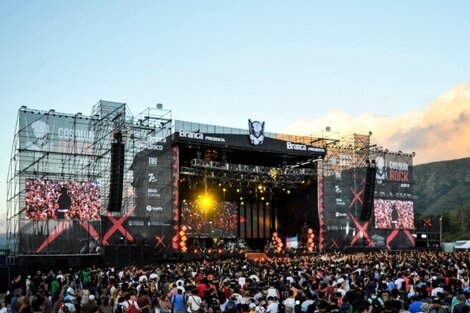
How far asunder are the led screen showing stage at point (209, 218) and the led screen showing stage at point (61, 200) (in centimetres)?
1175

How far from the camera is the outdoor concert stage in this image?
107 feet

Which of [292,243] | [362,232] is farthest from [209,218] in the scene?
[362,232]

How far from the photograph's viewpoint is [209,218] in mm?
46156

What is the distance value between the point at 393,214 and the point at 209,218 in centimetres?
1543

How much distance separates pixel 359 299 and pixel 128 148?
1076 inches

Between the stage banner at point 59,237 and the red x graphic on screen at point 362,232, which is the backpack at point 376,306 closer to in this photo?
the stage banner at point 59,237

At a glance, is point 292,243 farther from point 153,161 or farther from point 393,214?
point 153,161

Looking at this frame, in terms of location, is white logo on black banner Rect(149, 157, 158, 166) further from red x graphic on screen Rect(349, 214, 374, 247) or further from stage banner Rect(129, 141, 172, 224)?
red x graphic on screen Rect(349, 214, 374, 247)

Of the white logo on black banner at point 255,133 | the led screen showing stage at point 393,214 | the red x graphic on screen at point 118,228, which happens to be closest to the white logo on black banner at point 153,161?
the red x graphic on screen at point 118,228

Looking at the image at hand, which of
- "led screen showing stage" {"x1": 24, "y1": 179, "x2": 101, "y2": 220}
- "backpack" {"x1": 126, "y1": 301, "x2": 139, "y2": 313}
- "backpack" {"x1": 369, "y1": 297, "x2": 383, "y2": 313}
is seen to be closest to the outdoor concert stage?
"led screen showing stage" {"x1": 24, "y1": 179, "x2": 101, "y2": 220}

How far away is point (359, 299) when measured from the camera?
10547 millimetres

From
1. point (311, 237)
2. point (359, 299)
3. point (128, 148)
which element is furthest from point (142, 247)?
point (359, 299)

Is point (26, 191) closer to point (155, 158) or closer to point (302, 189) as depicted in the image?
point (155, 158)

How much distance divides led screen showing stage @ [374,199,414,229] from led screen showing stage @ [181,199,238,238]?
1180 centimetres
